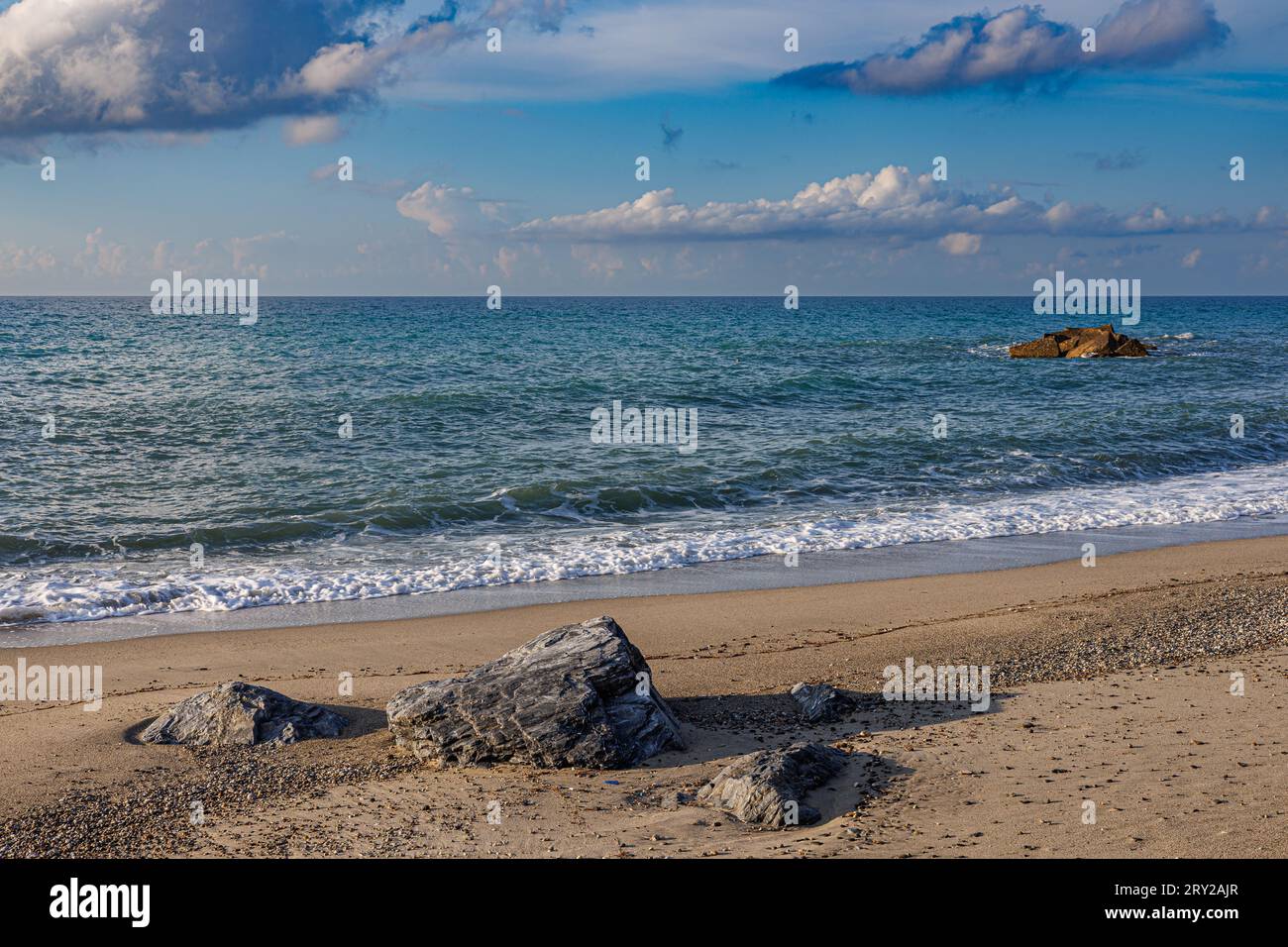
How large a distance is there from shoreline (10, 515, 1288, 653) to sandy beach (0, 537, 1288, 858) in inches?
21.8

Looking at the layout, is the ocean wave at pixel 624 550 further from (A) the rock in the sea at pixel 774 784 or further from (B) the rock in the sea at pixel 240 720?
(A) the rock in the sea at pixel 774 784

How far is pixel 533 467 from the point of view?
21203 mm

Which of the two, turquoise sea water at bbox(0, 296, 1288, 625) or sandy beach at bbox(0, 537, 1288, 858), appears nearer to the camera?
sandy beach at bbox(0, 537, 1288, 858)

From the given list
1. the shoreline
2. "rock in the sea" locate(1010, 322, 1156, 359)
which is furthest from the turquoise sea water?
"rock in the sea" locate(1010, 322, 1156, 359)

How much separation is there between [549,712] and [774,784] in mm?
1829

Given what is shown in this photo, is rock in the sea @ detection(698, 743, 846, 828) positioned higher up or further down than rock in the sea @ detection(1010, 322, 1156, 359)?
further down

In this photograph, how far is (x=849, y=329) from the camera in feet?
250

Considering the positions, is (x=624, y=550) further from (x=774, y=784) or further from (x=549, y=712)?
(x=774, y=784)

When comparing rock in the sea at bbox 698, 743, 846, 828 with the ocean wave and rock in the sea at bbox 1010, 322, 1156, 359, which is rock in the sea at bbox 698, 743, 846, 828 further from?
rock in the sea at bbox 1010, 322, 1156, 359

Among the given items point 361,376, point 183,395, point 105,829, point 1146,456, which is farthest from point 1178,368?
point 105,829

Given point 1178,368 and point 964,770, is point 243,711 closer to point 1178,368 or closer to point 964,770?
point 964,770

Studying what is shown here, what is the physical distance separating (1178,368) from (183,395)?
130 ft

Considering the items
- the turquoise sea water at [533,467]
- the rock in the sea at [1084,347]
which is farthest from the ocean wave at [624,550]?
the rock in the sea at [1084,347]

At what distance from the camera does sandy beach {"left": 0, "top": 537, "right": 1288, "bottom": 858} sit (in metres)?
6.15
